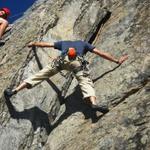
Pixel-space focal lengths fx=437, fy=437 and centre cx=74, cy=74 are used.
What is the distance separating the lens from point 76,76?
15883 mm

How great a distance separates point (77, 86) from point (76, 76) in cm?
116

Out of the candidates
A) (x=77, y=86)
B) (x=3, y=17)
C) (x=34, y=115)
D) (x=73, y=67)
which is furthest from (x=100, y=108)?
(x=3, y=17)

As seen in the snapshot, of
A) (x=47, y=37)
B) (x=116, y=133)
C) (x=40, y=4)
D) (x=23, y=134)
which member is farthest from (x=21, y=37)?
(x=116, y=133)

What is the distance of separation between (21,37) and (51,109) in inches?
161

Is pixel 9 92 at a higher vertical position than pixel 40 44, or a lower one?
lower

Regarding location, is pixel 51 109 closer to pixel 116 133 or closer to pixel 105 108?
pixel 105 108

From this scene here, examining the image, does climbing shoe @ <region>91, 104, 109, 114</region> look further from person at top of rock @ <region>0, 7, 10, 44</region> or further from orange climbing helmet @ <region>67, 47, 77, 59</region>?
person at top of rock @ <region>0, 7, 10, 44</region>

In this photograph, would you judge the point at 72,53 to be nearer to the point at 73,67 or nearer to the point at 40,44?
the point at 73,67

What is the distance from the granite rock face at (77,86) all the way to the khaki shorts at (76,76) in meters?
0.62

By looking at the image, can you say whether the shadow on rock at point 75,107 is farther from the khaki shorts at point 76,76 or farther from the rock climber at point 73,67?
the khaki shorts at point 76,76

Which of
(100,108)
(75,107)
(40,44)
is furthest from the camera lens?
(40,44)

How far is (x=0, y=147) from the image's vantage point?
15516 millimetres

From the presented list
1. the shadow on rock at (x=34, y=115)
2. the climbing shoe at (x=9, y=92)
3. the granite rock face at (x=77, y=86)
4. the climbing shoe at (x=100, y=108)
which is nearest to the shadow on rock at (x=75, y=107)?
the granite rock face at (x=77, y=86)

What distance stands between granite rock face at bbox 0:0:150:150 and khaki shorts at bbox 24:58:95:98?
62 cm
